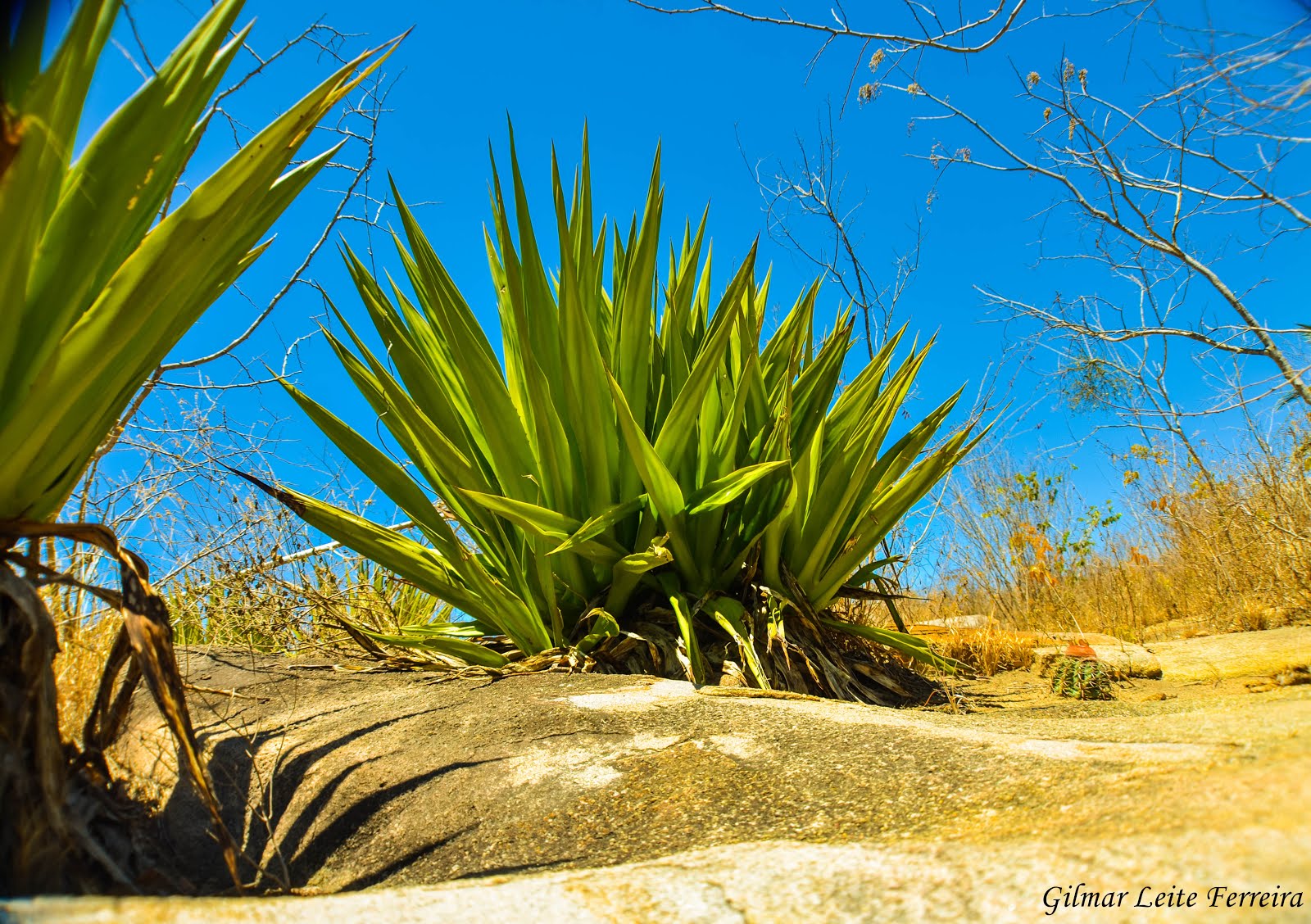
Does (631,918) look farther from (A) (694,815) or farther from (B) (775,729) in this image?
(B) (775,729)

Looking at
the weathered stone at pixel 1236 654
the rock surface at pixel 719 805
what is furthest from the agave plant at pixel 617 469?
the weathered stone at pixel 1236 654

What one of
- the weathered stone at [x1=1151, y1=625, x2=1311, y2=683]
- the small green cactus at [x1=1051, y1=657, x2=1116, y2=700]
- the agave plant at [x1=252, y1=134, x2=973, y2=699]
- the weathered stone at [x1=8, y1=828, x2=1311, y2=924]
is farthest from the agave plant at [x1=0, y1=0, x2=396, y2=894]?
the weathered stone at [x1=1151, y1=625, x2=1311, y2=683]

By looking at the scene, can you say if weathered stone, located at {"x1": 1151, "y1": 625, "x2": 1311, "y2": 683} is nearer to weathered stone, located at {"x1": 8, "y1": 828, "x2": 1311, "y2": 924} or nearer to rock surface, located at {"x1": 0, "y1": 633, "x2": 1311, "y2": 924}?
rock surface, located at {"x1": 0, "y1": 633, "x2": 1311, "y2": 924}

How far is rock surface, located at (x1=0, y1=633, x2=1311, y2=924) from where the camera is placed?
2.47 feet

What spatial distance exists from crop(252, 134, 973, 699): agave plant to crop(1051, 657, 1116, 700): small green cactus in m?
0.51

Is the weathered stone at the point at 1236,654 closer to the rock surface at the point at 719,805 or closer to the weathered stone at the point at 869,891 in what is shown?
the rock surface at the point at 719,805

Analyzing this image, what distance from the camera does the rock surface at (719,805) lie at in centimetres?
75

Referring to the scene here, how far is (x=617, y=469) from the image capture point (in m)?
2.50

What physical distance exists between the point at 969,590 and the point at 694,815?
5870 millimetres

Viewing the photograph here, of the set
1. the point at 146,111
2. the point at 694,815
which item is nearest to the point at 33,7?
the point at 146,111

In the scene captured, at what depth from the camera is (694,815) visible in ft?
3.84

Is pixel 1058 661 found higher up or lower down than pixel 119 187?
lower down

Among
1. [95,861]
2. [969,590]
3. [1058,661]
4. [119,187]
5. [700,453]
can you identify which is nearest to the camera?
[95,861]

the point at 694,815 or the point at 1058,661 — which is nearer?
the point at 694,815
